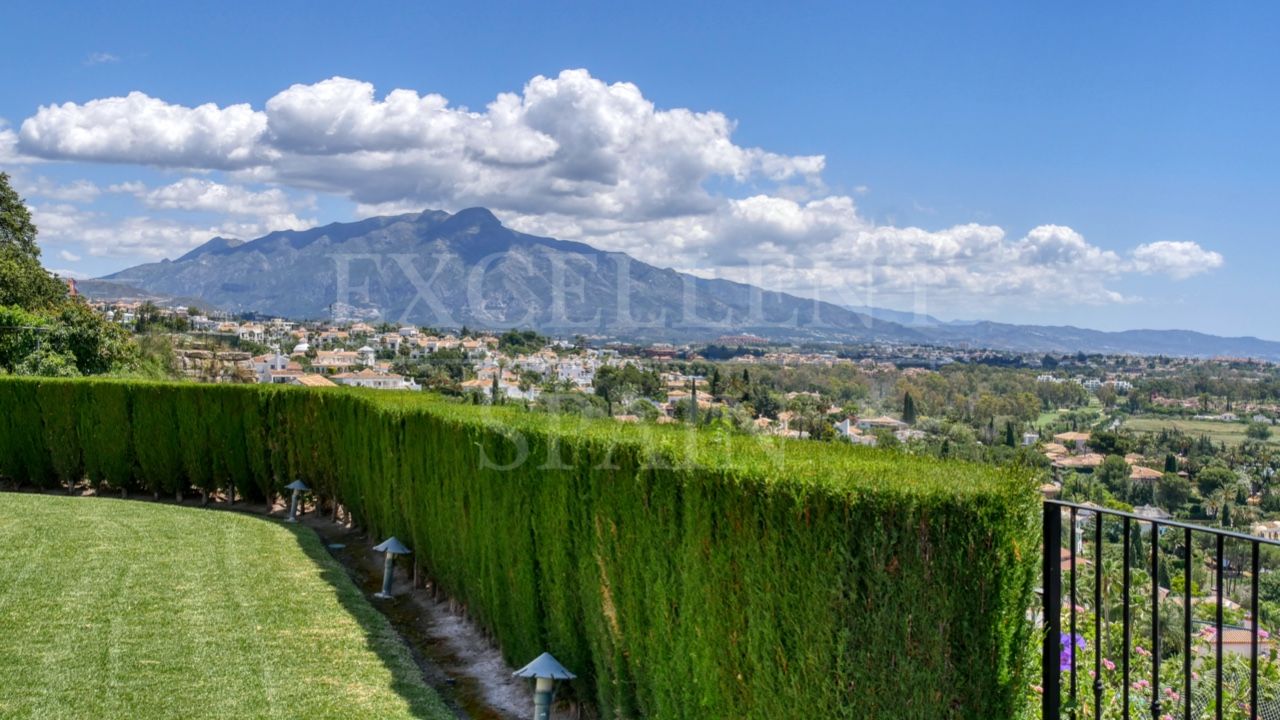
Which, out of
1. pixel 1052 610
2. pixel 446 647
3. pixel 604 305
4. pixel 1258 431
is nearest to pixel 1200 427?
pixel 1258 431

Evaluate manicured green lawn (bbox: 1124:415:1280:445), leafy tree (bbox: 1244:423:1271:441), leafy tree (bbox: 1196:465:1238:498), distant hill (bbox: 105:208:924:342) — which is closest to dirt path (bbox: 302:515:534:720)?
distant hill (bbox: 105:208:924:342)

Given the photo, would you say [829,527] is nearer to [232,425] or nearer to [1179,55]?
[1179,55]

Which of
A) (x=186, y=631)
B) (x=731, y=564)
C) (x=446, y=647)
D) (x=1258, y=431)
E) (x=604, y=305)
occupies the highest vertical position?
(x=604, y=305)

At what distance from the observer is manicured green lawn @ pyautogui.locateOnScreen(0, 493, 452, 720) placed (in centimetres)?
543

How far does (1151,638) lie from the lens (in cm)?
404

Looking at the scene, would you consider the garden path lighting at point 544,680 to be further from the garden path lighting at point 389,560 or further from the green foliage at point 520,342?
the green foliage at point 520,342

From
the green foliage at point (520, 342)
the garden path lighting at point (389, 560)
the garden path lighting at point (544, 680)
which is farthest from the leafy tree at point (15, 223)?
the garden path lighting at point (544, 680)

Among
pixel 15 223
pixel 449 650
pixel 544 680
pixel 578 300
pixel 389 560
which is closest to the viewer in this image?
pixel 544 680

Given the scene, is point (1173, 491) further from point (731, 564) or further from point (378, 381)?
point (378, 381)

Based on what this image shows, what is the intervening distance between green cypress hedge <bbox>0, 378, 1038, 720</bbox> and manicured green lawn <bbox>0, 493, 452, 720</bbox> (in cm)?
109

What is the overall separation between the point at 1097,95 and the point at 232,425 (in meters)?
14.4

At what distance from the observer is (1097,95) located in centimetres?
1348

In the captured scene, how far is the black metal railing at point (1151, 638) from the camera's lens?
297 centimetres

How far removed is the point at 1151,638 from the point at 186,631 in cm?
652
